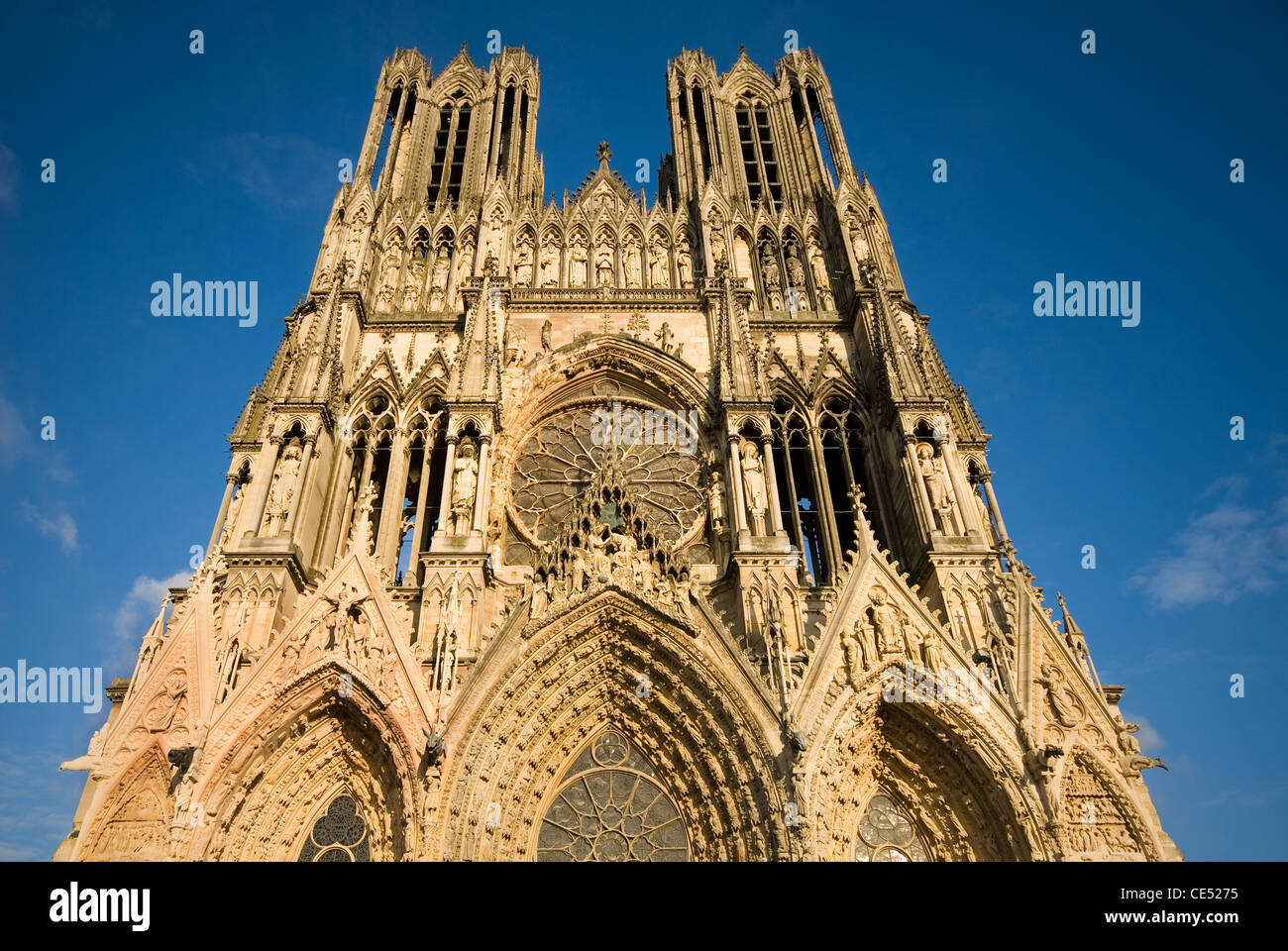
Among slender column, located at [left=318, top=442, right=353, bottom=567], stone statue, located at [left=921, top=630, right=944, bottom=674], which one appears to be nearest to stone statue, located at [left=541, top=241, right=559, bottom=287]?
slender column, located at [left=318, top=442, right=353, bottom=567]

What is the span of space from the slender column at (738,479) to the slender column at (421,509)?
239 inches

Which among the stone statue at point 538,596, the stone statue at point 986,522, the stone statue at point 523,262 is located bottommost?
the stone statue at point 538,596

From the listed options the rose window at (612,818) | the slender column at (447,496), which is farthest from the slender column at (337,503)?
the rose window at (612,818)

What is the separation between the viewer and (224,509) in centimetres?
1742

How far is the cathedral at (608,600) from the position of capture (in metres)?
12.7

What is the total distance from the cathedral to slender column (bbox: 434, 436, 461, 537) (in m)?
0.07

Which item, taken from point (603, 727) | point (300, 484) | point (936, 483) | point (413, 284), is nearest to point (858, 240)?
point (936, 483)

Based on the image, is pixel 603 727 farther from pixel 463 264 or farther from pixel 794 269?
pixel 794 269

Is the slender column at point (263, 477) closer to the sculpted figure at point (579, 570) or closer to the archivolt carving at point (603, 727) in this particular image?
the archivolt carving at point (603, 727)

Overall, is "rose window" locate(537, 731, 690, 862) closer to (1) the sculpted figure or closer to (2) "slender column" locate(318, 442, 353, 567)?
(1) the sculpted figure
